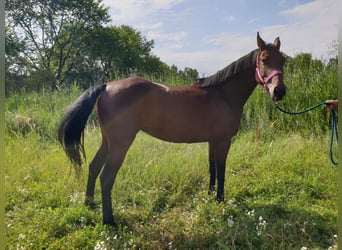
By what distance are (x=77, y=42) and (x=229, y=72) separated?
1.90 m

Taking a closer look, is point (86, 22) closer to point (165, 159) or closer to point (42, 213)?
point (165, 159)

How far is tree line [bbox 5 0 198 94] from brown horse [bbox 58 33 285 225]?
716 millimetres

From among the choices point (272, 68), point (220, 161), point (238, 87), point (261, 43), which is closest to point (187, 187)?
point (220, 161)

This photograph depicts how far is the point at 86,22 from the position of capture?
3.28 m

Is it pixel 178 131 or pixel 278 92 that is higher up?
pixel 278 92

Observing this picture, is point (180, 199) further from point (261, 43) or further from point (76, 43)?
point (76, 43)

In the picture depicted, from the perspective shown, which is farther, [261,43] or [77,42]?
[77,42]

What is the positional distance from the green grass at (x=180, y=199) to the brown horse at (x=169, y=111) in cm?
27

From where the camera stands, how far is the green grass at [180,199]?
2.41 metres

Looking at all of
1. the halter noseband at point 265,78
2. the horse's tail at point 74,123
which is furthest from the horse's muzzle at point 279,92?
the horse's tail at point 74,123

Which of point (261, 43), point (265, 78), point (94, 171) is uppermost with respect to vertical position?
point (261, 43)

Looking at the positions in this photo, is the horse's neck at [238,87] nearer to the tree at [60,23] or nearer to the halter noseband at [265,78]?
the halter noseband at [265,78]

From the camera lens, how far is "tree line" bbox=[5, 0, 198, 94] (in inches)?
124

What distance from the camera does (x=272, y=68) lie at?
8.55 ft
